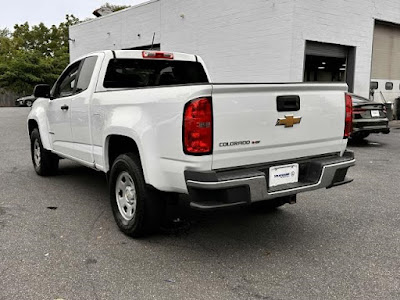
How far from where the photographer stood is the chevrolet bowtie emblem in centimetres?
363

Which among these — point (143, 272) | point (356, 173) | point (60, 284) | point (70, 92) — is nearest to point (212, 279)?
point (143, 272)

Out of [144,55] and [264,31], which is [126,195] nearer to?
[144,55]

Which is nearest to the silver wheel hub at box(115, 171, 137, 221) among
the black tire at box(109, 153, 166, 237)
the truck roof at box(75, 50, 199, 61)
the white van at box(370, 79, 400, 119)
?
the black tire at box(109, 153, 166, 237)

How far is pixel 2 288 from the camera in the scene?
3.13 meters

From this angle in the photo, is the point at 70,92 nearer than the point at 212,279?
No

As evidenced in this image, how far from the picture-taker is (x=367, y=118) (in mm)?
10656

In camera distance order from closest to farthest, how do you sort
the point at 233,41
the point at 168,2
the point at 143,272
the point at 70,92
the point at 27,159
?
the point at 143,272 → the point at 70,92 → the point at 27,159 → the point at 233,41 → the point at 168,2

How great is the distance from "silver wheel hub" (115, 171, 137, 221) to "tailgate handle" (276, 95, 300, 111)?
1.58 m

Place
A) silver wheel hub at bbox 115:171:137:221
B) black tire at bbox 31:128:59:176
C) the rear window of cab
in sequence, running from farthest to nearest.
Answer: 1. black tire at bbox 31:128:59:176
2. the rear window of cab
3. silver wheel hub at bbox 115:171:137:221

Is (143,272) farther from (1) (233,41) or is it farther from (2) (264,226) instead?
(1) (233,41)

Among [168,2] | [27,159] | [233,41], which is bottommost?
[27,159]

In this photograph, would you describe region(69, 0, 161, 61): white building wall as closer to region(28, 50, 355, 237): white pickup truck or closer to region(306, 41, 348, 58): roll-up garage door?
region(306, 41, 348, 58): roll-up garage door

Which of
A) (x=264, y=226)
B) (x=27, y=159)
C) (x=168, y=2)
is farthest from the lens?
(x=168, y=2)

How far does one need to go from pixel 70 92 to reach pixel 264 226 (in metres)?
3.10
